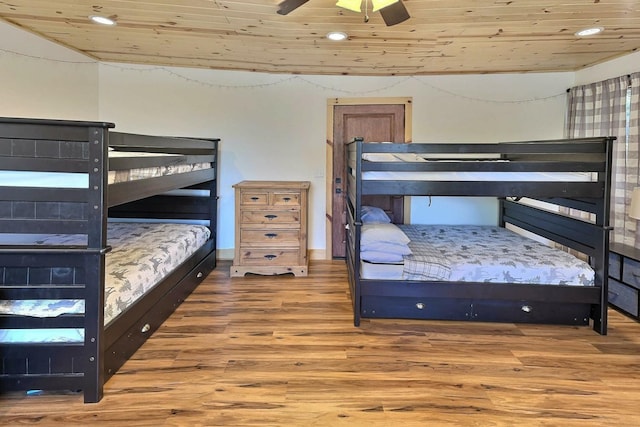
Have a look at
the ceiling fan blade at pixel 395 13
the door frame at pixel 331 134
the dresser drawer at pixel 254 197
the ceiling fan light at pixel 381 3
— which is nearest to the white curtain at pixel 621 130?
the door frame at pixel 331 134

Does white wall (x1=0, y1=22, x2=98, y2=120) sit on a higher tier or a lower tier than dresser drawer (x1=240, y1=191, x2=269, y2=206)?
higher

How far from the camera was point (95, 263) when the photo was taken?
183cm

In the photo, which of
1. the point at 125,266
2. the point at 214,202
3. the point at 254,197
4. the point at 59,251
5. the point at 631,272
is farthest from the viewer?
the point at 214,202

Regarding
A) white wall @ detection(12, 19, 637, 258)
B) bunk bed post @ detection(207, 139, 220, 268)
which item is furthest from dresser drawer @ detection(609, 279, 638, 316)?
bunk bed post @ detection(207, 139, 220, 268)

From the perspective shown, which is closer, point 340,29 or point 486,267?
point 486,267

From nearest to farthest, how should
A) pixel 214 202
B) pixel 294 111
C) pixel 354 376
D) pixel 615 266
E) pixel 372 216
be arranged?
1. pixel 354 376
2. pixel 615 266
3. pixel 372 216
4. pixel 214 202
5. pixel 294 111

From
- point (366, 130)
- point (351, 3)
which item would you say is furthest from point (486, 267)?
point (366, 130)

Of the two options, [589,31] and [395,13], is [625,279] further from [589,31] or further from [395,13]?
[395,13]

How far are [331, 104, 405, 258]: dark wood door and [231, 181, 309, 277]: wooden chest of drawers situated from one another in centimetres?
85

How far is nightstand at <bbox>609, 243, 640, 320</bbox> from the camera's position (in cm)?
298

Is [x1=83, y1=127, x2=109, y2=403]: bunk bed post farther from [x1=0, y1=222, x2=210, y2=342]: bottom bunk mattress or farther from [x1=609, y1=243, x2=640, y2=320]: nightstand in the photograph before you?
[x1=609, y1=243, x2=640, y2=320]: nightstand

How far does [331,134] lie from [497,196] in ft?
7.76

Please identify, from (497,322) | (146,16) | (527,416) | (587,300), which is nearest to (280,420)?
(527,416)

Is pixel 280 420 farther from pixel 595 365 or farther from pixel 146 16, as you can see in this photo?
pixel 146 16
